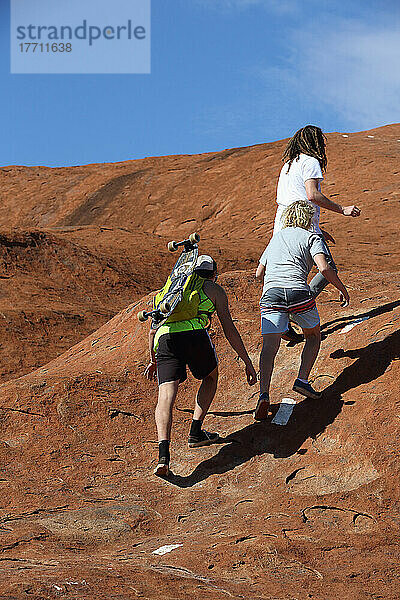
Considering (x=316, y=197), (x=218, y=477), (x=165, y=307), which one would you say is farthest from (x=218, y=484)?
(x=316, y=197)

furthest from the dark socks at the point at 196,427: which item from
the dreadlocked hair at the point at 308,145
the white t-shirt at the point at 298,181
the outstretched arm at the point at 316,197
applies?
the dreadlocked hair at the point at 308,145

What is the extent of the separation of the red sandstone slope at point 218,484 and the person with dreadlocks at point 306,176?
102cm

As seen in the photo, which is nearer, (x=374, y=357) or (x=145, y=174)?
(x=374, y=357)

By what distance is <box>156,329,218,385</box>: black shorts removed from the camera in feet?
15.5

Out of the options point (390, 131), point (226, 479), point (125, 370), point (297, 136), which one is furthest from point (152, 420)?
point (390, 131)

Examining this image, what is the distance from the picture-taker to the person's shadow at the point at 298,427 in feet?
15.7

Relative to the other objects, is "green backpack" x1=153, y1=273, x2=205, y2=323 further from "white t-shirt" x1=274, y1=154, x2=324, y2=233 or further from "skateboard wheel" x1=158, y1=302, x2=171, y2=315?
"white t-shirt" x1=274, y1=154, x2=324, y2=233

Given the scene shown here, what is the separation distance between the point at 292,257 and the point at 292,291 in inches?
10.7

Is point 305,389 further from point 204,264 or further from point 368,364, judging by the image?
point 204,264

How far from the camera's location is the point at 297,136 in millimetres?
5293

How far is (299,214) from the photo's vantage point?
5023 millimetres

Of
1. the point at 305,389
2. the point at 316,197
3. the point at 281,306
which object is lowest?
the point at 305,389

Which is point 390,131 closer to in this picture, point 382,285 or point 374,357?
point 382,285

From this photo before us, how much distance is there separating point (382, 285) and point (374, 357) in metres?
2.65
